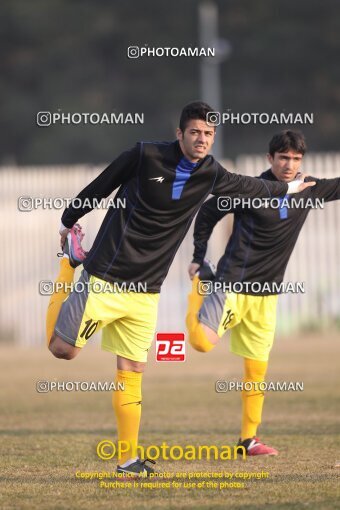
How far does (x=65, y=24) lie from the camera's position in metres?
41.9

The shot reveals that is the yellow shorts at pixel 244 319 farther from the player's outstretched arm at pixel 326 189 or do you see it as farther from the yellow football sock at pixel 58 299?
the yellow football sock at pixel 58 299

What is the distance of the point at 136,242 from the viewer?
7488 millimetres

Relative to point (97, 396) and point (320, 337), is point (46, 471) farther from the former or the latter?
point (320, 337)

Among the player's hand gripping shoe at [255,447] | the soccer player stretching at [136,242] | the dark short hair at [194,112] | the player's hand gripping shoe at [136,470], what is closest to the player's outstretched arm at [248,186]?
the soccer player stretching at [136,242]

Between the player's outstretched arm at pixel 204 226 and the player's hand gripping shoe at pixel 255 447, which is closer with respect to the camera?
the player's hand gripping shoe at pixel 255 447

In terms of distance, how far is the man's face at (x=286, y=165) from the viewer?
9.05 meters

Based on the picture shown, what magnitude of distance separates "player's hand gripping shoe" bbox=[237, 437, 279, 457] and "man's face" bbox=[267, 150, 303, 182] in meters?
2.01

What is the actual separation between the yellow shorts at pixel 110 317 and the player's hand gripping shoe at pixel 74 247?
73cm

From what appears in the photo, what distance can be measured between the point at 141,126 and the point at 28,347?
1816 centimetres

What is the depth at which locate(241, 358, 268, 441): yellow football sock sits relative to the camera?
9.01 meters

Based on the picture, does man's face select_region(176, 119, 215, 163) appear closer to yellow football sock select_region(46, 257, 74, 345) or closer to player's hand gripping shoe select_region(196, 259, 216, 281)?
yellow football sock select_region(46, 257, 74, 345)

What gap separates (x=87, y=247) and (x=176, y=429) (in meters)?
10.7

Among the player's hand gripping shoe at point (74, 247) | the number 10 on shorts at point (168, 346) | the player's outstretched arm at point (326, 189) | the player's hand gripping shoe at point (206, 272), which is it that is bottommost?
the number 10 on shorts at point (168, 346)

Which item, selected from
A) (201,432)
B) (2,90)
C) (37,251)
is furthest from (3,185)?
(2,90)
